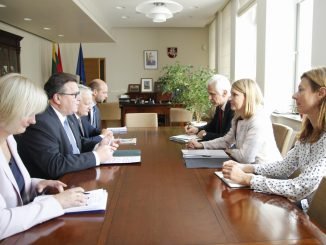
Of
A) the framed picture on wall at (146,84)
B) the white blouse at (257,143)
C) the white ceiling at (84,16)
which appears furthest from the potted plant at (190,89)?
the framed picture on wall at (146,84)

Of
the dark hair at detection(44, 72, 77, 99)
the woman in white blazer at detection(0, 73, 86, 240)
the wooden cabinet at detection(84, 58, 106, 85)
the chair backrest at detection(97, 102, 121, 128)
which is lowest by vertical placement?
the chair backrest at detection(97, 102, 121, 128)

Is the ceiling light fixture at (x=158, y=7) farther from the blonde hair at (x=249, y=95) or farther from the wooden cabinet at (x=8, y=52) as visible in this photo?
the wooden cabinet at (x=8, y=52)

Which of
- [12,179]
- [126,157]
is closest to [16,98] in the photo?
[12,179]

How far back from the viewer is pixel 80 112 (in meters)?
3.05

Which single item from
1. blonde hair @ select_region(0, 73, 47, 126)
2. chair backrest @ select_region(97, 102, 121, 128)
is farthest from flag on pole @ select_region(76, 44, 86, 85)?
blonde hair @ select_region(0, 73, 47, 126)

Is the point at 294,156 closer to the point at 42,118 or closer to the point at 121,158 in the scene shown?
the point at 121,158

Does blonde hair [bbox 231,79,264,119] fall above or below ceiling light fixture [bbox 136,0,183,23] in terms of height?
below

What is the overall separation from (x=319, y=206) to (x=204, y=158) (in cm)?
92

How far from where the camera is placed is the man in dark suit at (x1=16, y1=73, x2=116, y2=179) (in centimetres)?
185

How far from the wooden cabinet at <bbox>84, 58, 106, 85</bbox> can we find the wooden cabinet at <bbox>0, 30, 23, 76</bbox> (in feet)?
11.8

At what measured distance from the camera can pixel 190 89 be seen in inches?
188

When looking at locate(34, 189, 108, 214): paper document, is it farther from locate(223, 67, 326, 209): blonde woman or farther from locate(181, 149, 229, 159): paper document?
locate(181, 149, 229, 159): paper document

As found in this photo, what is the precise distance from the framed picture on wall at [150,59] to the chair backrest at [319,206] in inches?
326

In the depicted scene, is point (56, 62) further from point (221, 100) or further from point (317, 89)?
point (317, 89)
